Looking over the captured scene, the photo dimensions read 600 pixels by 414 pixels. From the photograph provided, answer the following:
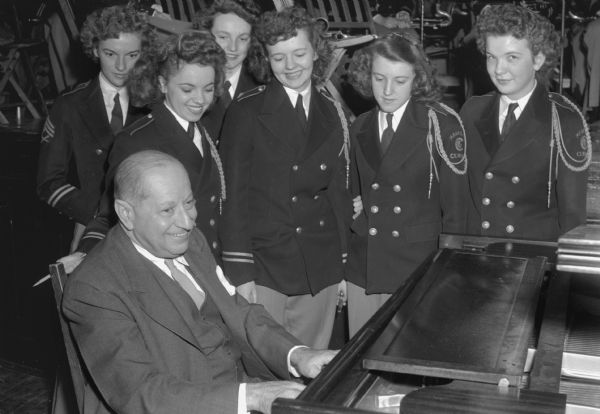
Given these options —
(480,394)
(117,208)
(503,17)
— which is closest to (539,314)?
(480,394)

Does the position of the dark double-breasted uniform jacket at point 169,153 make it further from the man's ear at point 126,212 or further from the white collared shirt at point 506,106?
the white collared shirt at point 506,106

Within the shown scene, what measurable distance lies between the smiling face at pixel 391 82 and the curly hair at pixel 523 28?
14.3 inches

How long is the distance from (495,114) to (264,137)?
980 millimetres

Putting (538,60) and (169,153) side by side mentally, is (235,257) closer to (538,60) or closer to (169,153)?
(169,153)

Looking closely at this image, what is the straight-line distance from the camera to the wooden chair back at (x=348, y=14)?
7.79m

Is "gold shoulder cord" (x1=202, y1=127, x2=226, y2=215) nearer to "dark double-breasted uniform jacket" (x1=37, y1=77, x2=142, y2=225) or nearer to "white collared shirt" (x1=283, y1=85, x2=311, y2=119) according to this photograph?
"white collared shirt" (x1=283, y1=85, x2=311, y2=119)

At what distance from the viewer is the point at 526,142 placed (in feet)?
11.0

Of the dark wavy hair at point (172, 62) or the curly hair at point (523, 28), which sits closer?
the dark wavy hair at point (172, 62)

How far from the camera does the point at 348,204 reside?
3613mm

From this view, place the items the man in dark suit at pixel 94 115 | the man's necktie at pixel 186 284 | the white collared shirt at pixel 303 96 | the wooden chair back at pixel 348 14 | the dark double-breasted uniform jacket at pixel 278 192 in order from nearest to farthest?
the man's necktie at pixel 186 284 → the dark double-breasted uniform jacket at pixel 278 192 → the white collared shirt at pixel 303 96 → the man in dark suit at pixel 94 115 → the wooden chair back at pixel 348 14

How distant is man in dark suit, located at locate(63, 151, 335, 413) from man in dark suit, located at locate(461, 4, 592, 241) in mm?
1279

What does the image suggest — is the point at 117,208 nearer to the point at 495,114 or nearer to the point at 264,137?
the point at 264,137

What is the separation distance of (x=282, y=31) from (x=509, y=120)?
3.32 feet

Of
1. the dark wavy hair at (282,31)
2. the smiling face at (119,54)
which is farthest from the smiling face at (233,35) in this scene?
the smiling face at (119,54)
